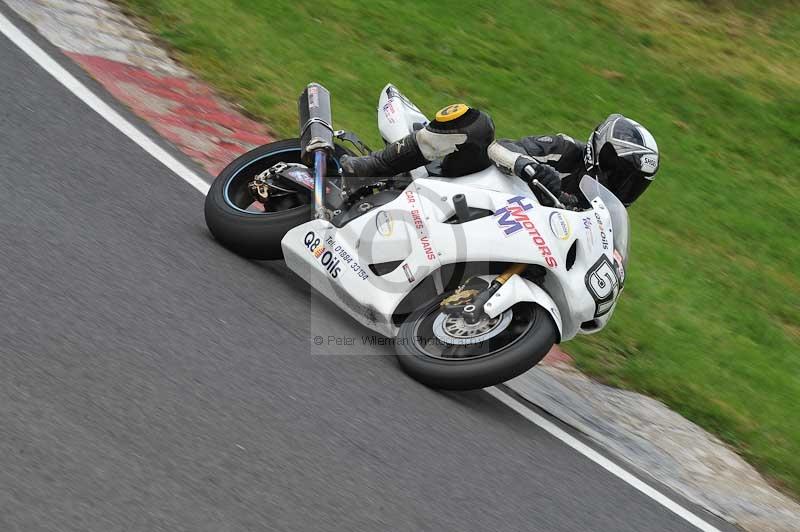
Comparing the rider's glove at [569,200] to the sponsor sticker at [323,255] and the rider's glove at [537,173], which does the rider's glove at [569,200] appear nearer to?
the rider's glove at [537,173]

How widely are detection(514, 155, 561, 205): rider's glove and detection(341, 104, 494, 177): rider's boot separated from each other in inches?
11.7

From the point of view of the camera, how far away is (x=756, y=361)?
26.7ft

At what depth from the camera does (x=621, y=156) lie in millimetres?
5953

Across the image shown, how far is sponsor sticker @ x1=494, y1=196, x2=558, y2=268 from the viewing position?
221 inches

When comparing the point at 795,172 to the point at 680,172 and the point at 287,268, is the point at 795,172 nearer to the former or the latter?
the point at 680,172

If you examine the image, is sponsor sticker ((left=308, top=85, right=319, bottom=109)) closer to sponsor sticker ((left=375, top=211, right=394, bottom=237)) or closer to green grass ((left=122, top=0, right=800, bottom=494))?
sponsor sticker ((left=375, top=211, right=394, bottom=237))

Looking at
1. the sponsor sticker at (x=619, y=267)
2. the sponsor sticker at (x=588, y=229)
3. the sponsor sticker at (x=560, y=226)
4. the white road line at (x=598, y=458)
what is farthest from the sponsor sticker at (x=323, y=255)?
the sponsor sticker at (x=619, y=267)

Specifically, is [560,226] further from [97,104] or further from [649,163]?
[97,104]

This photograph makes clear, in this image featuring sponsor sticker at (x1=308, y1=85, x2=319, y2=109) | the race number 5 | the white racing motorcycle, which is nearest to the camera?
→ the white racing motorcycle

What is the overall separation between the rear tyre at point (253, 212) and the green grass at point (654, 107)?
2.10 meters

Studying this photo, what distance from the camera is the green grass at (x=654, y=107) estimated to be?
24.8 feet

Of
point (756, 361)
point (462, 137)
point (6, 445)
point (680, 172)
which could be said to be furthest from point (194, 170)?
point (680, 172)

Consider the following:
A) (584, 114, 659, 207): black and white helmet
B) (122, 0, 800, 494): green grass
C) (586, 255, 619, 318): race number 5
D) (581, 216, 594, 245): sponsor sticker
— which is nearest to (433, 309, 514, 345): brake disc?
(586, 255, 619, 318): race number 5

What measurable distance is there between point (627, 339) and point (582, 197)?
1.82 metres
